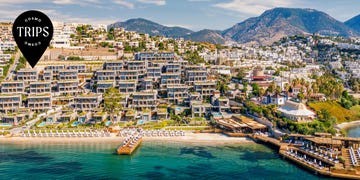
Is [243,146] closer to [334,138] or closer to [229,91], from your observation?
→ [334,138]

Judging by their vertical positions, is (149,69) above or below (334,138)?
above

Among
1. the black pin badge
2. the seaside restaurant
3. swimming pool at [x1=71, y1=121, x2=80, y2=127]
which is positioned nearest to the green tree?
swimming pool at [x1=71, y1=121, x2=80, y2=127]

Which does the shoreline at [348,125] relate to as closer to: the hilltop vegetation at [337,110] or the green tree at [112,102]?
the hilltop vegetation at [337,110]

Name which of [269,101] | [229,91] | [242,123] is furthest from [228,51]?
[242,123]

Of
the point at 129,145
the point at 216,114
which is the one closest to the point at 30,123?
the point at 129,145

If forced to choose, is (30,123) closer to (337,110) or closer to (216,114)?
(216,114)
